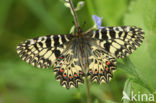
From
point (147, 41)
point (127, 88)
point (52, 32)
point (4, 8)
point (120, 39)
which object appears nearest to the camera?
point (127, 88)

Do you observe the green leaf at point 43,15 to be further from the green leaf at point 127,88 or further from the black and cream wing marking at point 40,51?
the green leaf at point 127,88

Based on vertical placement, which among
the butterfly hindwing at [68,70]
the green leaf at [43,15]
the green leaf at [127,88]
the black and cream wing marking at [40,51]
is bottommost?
the green leaf at [127,88]

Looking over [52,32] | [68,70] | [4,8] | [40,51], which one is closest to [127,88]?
[68,70]

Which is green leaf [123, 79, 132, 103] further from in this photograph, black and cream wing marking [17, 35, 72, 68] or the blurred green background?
black and cream wing marking [17, 35, 72, 68]

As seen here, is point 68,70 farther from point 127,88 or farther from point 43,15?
point 43,15

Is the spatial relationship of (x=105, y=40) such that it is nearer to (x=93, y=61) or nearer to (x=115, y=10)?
(x=93, y=61)

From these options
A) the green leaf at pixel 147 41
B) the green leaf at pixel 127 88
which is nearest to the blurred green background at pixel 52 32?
the green leaf at pixel 147 41

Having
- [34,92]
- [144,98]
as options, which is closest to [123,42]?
[144,98]
